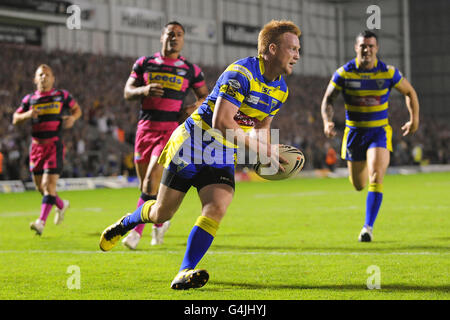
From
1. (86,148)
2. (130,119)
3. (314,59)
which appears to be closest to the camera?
(86,148)

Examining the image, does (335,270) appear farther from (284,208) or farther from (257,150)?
(284,208)

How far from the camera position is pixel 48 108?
38.2 feet

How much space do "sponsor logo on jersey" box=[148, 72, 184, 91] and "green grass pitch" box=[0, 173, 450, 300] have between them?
2086 mm

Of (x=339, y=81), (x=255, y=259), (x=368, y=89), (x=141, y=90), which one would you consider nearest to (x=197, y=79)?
(x=141, y=90)

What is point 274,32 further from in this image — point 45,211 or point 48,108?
point 48,108

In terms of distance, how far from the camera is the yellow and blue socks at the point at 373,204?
950 cm

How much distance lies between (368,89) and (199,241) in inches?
206

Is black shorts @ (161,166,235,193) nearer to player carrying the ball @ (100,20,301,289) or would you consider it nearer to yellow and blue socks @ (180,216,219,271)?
player carrying the ball @ (100,20,301,289)

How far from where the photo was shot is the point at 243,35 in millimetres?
48188

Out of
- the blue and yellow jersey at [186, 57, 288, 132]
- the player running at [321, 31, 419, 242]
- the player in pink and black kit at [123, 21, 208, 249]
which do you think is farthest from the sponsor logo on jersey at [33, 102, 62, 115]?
the blue and yellow jersey at [186, 57, 288, 132]

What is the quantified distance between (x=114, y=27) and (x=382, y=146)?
33765 millimetres
